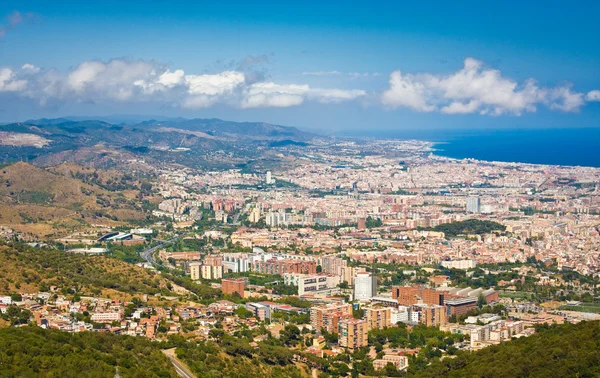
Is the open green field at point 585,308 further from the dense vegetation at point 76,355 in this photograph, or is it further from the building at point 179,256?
the building at point 179,256

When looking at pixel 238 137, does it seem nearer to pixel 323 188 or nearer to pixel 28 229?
pixel 323 188

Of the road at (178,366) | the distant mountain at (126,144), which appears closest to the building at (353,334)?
the road at (178,366)

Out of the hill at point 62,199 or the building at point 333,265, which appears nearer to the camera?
the building at point 333,265

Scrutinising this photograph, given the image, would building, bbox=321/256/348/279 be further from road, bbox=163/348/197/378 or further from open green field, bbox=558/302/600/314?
road, bbox=163/348/197/378

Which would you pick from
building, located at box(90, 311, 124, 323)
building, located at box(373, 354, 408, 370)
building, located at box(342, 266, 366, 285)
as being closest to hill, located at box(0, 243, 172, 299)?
→ building, located at box(90, 311, 124, 323)

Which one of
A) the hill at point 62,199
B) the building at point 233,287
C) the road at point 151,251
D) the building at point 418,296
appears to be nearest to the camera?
the building at point 418,296

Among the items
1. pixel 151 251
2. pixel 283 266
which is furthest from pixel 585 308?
pixel 151 251

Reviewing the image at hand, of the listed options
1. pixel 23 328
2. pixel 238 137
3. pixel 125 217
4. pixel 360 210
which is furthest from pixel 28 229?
pixel 238 137
